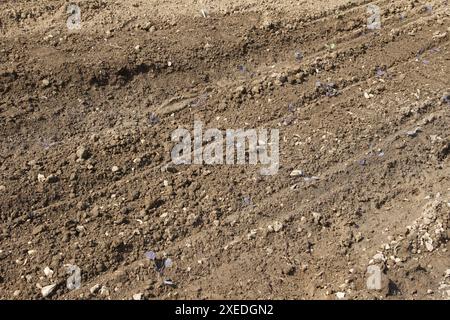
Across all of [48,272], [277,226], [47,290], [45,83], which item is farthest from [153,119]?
[47,290]

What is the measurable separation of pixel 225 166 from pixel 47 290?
1.41 meters

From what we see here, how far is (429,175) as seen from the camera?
4.23m

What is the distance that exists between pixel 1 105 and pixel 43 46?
26.9 inches

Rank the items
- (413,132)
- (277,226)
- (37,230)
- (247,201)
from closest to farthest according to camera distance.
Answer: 1. (37,230)
2. (277,226)
3. (247,201)
4. (413,132)

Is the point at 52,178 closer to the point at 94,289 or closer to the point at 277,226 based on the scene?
the point at 94,289

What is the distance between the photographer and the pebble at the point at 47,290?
344cm

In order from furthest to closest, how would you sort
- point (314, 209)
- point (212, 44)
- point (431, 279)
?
point (212, 44) → point (314, 209) → point (431, 279)

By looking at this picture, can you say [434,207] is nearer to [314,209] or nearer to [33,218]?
[314,209]

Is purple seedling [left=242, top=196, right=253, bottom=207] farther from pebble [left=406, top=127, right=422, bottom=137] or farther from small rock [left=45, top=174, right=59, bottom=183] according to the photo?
pebble [left=406, top=127, right=422, bottom=137]

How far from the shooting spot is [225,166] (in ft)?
13.6

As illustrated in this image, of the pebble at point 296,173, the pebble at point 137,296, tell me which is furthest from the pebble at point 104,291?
the pebble at point 296,173

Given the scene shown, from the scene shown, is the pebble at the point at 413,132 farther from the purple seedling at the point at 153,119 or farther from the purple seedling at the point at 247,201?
the purple seedling at the point at 153,119

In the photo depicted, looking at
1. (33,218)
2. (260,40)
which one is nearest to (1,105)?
(33,218)

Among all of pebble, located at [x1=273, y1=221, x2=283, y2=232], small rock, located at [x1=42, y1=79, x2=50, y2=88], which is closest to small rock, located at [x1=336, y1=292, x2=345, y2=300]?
pebble, located at [x1=273, y1=221, x2=283, y2=232]
